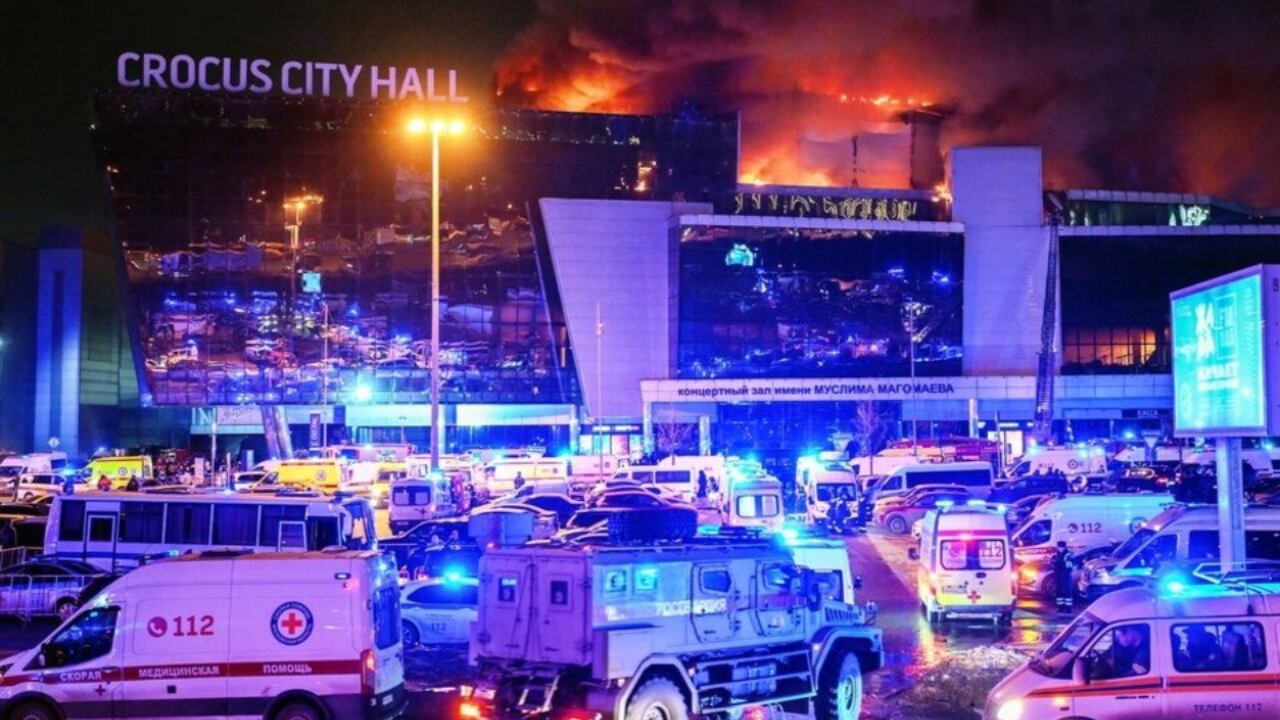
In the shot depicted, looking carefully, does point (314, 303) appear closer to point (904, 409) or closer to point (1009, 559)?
point (904, 409)

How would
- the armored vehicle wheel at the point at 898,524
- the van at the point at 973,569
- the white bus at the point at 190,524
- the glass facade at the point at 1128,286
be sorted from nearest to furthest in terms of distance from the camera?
1. the van at the point at 973,569
2. the white bus at the point at 190,524
3. the armored vehicle wheel at the point at 898,524
4. the glass facade at the point at 1128,286

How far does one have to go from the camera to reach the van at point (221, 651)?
12.4 metres

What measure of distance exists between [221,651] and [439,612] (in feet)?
20.9

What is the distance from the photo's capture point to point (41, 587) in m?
21.2

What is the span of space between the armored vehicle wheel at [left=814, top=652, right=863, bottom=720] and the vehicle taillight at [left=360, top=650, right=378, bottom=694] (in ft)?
16.1

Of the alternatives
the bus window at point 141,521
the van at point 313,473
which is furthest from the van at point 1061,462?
the bus window at point 141,521

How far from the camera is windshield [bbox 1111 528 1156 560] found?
21156 millimetres

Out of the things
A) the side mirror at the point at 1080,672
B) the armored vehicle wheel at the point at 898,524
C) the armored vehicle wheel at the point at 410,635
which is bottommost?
the armored vehicle wheel at the point at 410,635

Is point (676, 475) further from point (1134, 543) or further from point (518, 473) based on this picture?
point (1134, 543)

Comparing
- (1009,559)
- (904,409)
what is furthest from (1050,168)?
(1009,559)

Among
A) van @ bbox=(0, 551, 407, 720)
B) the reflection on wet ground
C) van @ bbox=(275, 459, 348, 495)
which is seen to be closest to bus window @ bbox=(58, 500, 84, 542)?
van @ bbox=(0, 551, 407, 720)

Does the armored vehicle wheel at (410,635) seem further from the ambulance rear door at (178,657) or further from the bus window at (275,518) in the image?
the ambulance rear door at (178,657)

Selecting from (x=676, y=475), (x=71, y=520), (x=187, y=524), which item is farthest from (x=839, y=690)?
(x=676, y=475)

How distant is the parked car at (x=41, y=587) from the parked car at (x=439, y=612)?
6247 mm
